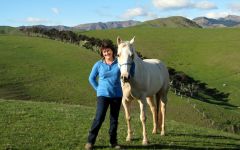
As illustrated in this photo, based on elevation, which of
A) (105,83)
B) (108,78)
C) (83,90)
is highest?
(108,78)

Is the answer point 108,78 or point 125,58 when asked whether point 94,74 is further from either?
point 125,58

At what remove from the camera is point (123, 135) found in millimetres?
15047

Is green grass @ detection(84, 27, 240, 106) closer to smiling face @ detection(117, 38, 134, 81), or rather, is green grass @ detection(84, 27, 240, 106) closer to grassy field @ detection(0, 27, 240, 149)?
grassy field @ detection(0, 27, 240, 149)

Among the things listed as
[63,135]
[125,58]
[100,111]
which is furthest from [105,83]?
[63,135]

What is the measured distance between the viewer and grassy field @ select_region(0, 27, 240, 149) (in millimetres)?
14430

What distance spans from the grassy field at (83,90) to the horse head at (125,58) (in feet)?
8.49

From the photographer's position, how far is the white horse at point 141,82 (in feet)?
38.4

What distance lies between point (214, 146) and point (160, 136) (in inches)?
79.5

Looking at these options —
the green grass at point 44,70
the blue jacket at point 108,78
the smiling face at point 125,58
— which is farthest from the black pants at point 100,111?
the green grass at point 44,70

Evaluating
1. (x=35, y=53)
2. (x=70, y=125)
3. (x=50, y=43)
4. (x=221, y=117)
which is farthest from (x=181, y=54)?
(x=70, y=125)

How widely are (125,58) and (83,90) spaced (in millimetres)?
47874

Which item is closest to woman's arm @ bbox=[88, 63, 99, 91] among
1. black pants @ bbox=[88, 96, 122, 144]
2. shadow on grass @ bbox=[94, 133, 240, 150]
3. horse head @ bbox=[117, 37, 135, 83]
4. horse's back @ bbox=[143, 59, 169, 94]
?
black pants @ bbox=[88, 96, 122, 144]

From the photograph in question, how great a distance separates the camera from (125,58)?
456 inches

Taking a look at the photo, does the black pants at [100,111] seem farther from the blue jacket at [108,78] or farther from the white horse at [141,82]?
the white horse at [141,82]
